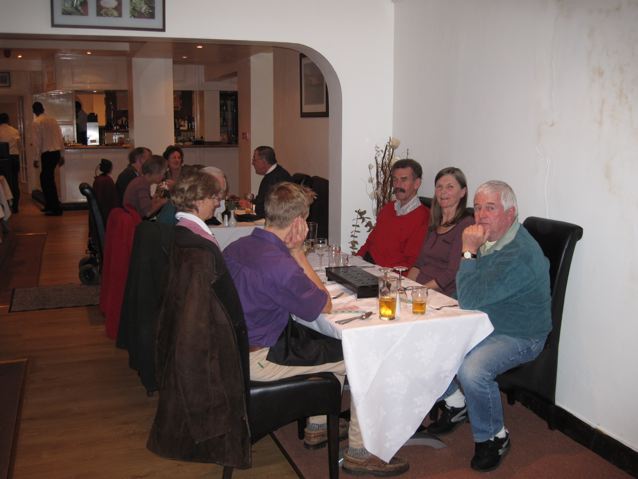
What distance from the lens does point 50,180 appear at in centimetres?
1034

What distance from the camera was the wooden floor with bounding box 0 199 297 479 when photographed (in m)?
2.91

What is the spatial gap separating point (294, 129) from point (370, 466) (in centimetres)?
523

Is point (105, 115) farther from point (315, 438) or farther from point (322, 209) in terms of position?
point (315, 438)

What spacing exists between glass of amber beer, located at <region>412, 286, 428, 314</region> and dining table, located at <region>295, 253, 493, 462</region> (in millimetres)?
31

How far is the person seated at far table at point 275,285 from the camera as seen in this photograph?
8.03 ft

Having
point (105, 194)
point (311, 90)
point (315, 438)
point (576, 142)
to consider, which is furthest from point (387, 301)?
point (311, 90)

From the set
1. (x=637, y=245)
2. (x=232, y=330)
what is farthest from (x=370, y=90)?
A: (x=232, y=330)

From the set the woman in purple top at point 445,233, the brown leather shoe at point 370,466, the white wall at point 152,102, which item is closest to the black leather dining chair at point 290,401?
the brown leather shoe at point 370,466

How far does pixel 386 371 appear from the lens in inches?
→ 103

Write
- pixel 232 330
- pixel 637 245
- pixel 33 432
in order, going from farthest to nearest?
pixel 33 432 → pixel 637 245 → pixel 232 330

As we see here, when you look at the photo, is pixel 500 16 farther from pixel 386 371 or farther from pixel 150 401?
Result: pixel 150 401

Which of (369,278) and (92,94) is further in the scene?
(92,94)

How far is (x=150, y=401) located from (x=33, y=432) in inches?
23.3

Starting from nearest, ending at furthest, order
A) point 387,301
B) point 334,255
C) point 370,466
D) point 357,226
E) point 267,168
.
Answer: point 387,301 < point 370,466 < point 334,255 < point 357,226 < point 267,168
